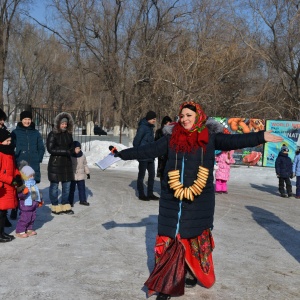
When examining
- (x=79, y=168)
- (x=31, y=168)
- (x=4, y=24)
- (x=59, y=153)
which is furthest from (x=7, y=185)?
(x=4, y=24)

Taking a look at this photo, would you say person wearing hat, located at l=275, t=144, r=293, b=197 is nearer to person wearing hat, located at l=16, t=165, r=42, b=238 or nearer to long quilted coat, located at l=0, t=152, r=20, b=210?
person wearing hat, located at l=16, t=165, r=42, b=238

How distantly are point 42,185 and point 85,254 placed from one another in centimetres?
599

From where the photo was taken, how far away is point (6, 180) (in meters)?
5.86

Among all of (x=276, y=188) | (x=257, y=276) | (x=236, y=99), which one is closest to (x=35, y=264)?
(x=257, y=276)

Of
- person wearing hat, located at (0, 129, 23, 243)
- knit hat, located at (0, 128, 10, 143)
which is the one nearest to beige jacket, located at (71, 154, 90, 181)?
person wearing hat, located at (0, 129, 23, 243)

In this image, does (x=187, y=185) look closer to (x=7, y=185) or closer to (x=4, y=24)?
(x=7, y=185)

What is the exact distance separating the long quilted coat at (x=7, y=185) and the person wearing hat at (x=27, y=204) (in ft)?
0.62

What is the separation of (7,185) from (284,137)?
12421 millimetres

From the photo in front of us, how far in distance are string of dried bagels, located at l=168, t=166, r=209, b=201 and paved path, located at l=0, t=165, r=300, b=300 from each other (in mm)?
961

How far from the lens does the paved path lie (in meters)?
4.45

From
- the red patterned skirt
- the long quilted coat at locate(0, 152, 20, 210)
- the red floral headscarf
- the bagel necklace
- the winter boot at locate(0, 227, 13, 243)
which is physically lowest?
the winter boot at locate(0, 227, 13, 243)

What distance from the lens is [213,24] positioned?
26.4m

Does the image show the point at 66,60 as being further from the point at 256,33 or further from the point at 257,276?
the point at 257,276

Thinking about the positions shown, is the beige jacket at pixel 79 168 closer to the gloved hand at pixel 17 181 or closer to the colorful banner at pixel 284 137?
the gloved hand at pixel 17 181
